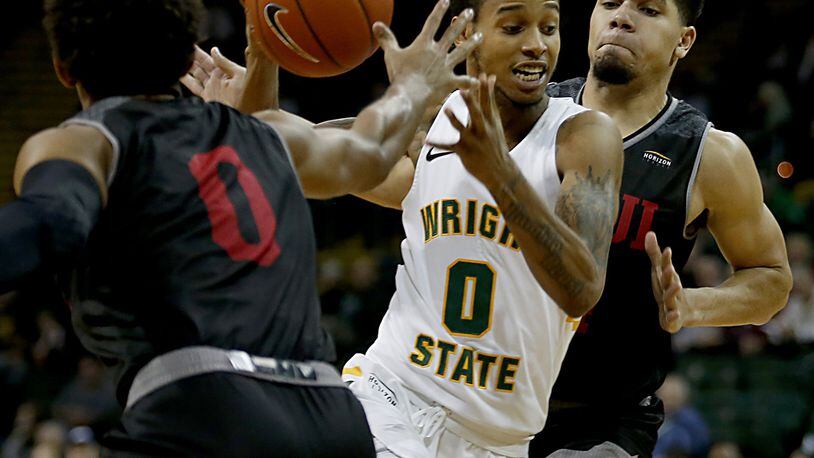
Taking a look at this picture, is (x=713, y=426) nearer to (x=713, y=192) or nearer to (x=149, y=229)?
(x=713, y=192)

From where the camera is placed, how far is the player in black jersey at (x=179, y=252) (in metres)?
2.81

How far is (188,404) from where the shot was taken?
2.82m

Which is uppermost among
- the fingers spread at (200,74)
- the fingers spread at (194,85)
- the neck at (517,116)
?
the neck at (517,116)

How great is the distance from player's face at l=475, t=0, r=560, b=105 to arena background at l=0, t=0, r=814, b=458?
539cm

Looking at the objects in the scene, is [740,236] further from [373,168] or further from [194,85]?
[194,85]

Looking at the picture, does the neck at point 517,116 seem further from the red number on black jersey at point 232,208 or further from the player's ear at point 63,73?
the player's ear at point 63,73

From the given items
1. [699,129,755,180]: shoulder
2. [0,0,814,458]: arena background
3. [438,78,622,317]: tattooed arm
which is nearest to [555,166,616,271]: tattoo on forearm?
[438,78,622,317]: tattooed arm

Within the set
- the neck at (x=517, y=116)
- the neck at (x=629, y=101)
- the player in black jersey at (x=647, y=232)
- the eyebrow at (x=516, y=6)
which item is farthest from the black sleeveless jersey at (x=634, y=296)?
the eyebrow at (x=516, y=6)

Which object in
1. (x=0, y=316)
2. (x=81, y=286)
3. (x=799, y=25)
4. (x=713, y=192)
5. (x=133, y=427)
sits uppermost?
(x=81, y=286)

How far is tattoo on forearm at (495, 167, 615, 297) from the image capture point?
12.6 ft

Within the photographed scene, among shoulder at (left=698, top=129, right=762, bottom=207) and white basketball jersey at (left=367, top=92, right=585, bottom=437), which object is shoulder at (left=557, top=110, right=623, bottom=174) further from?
shoulder at (left=698, top=129, right=762, bottom=207)

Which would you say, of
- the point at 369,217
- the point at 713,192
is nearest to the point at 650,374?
the point at 713,192

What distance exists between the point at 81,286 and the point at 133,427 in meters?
0.38

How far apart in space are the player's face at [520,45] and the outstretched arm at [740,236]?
3.55ft
